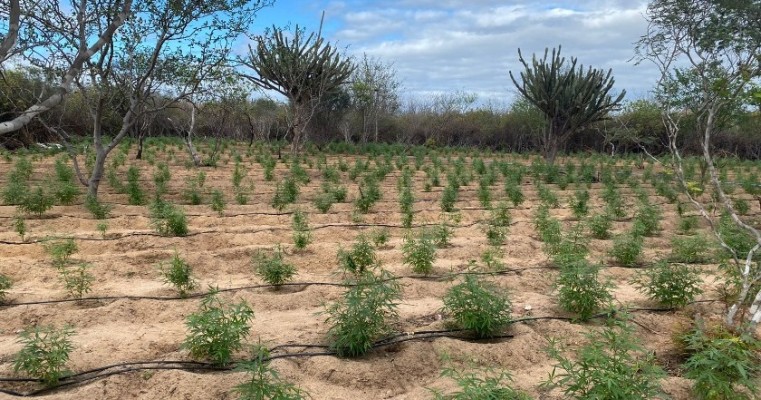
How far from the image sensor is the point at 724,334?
3.63 meters

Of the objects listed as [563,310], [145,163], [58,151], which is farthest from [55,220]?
[58,151]

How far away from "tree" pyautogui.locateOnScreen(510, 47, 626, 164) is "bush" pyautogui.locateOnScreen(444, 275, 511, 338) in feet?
45.9

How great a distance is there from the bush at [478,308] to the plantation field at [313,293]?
0.42 ft

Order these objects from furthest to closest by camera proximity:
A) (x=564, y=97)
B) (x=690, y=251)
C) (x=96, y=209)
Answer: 1. (x=564, y=97)
2. (x=96, y=209)
3. (x=690, y=251)

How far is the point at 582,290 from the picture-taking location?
177 inches

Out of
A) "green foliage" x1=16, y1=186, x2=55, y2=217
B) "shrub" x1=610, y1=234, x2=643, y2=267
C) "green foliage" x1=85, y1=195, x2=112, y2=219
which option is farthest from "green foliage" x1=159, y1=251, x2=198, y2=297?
"shrub" x1=610, y1=234, x2=643, y2=267

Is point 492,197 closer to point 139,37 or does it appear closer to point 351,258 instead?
point 351,258

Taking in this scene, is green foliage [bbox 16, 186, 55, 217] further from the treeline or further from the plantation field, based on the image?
the treeline

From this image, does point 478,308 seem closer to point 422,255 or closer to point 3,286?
point 422,255

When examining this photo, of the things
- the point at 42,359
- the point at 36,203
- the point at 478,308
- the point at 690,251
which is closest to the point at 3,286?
the point at 42,359

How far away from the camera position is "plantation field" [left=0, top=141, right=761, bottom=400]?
11.8 feet

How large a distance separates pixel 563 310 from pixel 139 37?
758 centimetres

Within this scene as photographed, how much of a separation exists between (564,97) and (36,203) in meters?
14.7

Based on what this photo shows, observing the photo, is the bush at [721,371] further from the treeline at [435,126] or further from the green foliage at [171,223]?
the treeline at [435,126]
